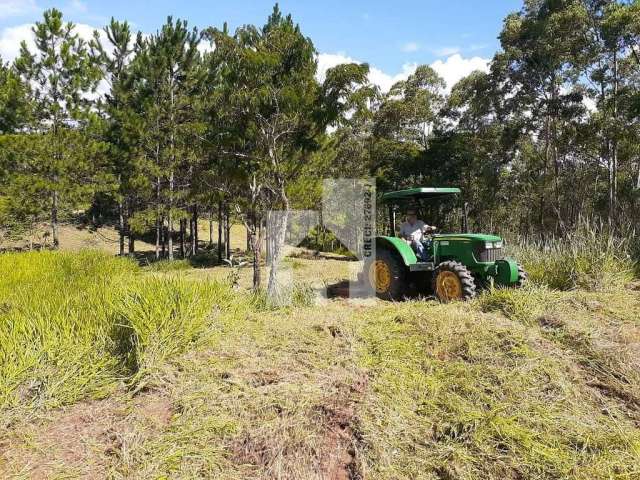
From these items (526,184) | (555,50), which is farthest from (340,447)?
(526,184)

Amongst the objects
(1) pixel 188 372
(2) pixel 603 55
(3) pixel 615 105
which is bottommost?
(1) pixel 188 372

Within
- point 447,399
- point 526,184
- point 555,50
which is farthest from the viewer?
point 526,184

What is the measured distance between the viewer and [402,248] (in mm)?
6688

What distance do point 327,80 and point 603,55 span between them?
12.1 metres

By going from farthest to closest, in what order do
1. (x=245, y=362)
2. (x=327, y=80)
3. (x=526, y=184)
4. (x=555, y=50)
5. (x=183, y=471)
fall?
(x=526, y=184)
(x=555, y=50)
(x=327, y=80)
(x=245, y=362)
(x=183, y=471)

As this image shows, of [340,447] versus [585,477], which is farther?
[340,447]

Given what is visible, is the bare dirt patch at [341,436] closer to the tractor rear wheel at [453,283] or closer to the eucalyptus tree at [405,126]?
the tractor rear wheel at [453,283]

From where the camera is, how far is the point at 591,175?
1980cm

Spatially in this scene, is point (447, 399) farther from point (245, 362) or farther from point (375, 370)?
point (245, 362)

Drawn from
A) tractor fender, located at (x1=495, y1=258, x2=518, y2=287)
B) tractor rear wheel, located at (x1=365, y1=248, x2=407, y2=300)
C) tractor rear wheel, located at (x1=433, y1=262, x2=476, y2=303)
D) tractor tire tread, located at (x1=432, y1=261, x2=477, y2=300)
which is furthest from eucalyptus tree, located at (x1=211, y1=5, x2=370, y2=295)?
tractor fender, located at (x1=495, y1=258, x2=518, y2=287)

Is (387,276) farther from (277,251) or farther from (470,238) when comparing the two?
(277,251)

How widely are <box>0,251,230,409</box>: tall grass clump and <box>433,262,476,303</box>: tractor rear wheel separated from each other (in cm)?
318

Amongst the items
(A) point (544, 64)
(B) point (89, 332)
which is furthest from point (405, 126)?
(B) point (89, 332)

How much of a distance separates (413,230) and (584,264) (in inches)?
102
